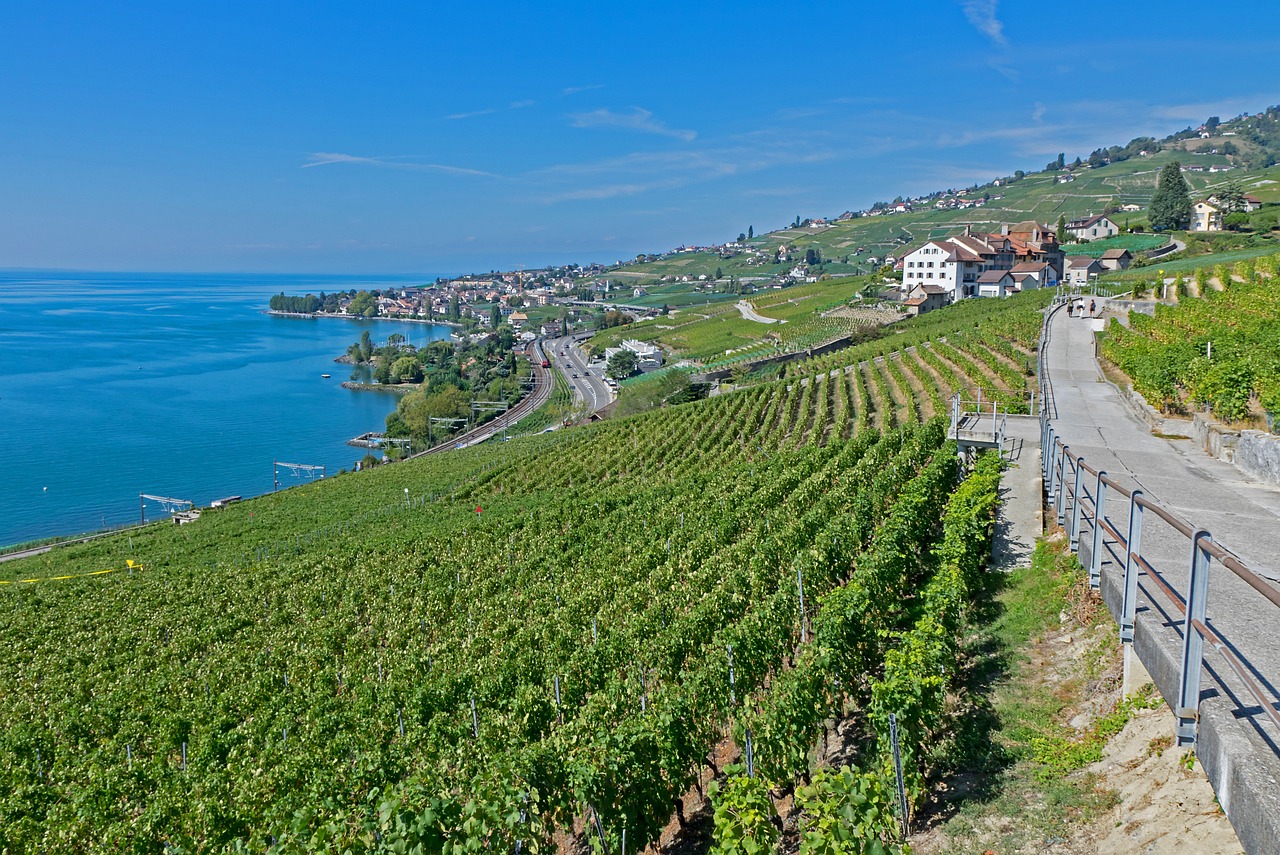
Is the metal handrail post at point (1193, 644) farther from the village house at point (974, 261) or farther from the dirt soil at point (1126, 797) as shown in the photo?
the village house at point (974, 261)

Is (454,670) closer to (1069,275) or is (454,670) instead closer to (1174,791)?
(1174,791)

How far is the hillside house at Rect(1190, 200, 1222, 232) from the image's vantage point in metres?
89.9

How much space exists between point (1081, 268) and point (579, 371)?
245 ft

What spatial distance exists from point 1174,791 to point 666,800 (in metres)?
5.10

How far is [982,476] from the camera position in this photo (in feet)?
53.3

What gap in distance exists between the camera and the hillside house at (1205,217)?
89875 millimetres

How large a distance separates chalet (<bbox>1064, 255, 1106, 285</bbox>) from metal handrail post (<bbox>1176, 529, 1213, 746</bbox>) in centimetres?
7630

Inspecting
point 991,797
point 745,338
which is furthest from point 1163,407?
point 745,338

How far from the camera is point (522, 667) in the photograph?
14.2m

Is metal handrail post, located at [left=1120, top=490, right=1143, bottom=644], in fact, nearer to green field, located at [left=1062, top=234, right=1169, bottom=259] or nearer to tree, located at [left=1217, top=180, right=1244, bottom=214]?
green field, located at [left=1062, top=234, right=1169, bottom=259]

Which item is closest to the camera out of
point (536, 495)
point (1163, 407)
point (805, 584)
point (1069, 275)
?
point (805, 584)

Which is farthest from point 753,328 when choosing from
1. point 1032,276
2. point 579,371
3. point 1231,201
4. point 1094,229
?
point 1231,201

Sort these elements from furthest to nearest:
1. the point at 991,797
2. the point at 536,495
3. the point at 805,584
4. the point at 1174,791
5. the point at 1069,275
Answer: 1. the point at 1069,275
2. the point at 536,495
3. the point at 805,584
4. the point at 991,797
5. the point at 1174,791

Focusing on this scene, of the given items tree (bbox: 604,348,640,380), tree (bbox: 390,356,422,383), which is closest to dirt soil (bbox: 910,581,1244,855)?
tree (bbox: 604,348,640,380)
